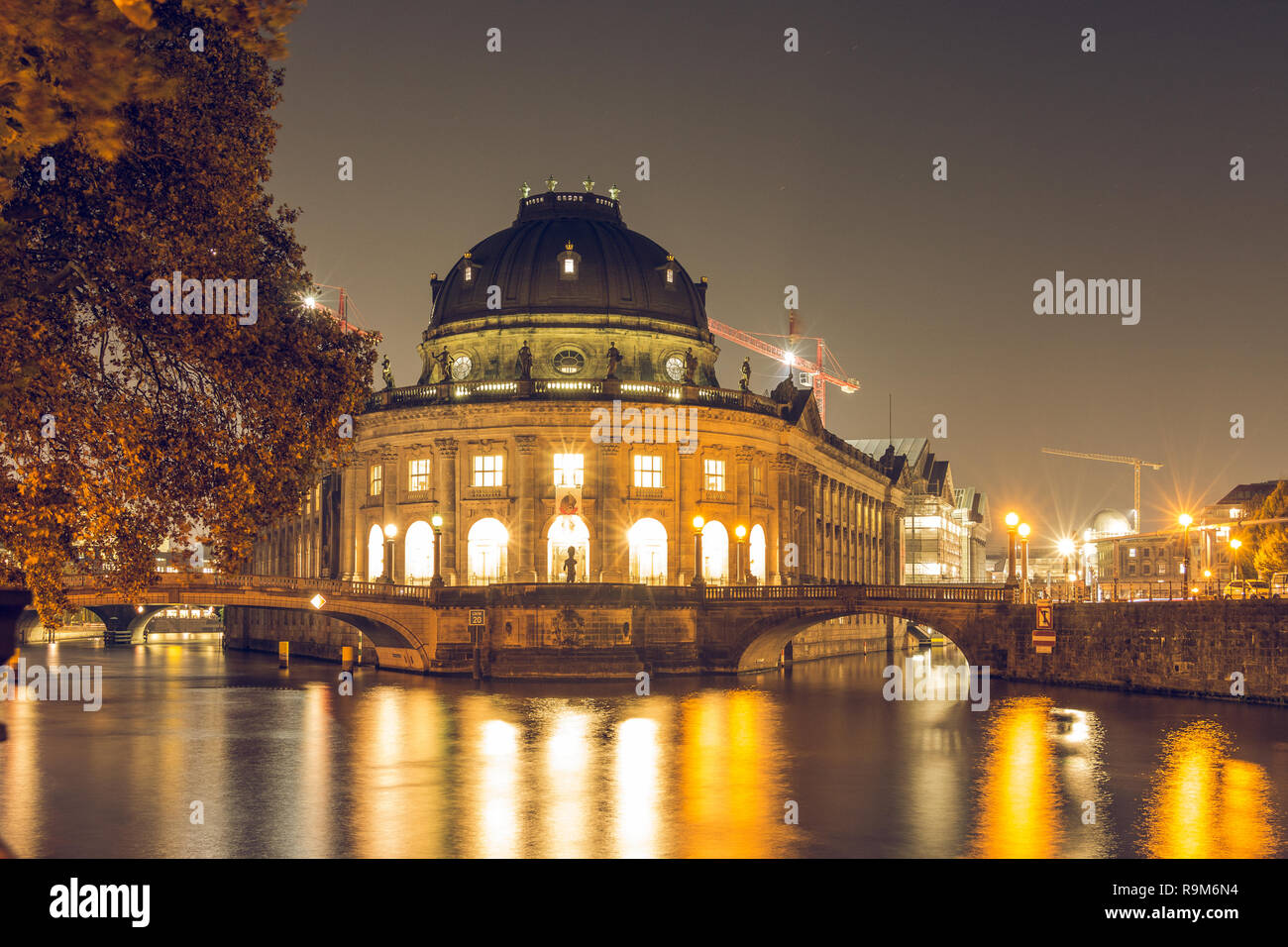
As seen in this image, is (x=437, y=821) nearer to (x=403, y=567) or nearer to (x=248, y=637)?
(x=403, y=567)

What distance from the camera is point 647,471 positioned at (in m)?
81.9

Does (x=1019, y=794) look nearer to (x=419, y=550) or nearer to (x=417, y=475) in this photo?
(x=419, y=550)

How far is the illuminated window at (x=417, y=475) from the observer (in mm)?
84250

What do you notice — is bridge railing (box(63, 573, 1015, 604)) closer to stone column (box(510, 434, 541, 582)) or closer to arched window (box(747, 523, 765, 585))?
stone column (box(510, 434, 541, 582))

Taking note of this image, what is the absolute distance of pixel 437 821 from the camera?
2483 centimetres

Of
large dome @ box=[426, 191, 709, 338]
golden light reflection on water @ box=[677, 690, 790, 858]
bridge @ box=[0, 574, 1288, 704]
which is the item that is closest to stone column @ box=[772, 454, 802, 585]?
bridge @ box=[0, 574, 1288, 704]

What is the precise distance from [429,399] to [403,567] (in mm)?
10661

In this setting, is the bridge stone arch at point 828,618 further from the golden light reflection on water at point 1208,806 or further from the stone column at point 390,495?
the golden light reflection on water at point 1208,806

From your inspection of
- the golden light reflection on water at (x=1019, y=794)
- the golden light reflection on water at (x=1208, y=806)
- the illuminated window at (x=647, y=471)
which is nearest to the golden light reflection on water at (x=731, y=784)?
the golden light reflection on water at (x=1019, y=794)

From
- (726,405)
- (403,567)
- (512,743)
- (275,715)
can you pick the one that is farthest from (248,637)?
(512,743)

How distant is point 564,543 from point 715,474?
10.5 metres

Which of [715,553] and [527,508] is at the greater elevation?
[527,508]

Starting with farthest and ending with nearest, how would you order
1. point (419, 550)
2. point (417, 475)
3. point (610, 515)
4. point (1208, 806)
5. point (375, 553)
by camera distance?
point (375, 553), point (417, 475), point (419, 550), point (610, 515), point (1208, 806)

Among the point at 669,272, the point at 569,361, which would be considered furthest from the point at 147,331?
the point at 669,272
